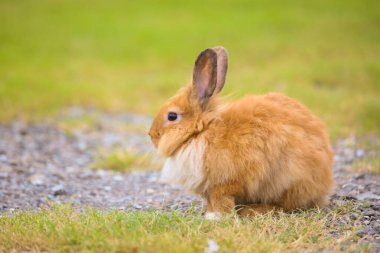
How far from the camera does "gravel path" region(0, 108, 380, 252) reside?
18.3 ft

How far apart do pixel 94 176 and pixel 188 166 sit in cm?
257

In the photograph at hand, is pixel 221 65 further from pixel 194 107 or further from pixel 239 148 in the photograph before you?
pixel 239 148

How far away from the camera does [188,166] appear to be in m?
5.02

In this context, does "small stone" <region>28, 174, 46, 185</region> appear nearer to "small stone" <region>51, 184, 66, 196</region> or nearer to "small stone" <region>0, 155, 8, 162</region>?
"small stone" <region>51, 184, 66, 196</region>

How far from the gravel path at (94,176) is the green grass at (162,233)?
1.42 ft

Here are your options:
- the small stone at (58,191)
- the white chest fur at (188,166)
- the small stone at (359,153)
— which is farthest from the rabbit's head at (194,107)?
the small stone at (359,153)

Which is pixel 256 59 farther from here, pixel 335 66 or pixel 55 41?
pixel 55 41

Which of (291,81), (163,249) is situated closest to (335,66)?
(291,81)

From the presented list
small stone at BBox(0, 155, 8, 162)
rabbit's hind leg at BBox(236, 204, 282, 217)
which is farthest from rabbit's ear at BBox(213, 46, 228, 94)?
small stone at BBox(0, 155, 8, 162)

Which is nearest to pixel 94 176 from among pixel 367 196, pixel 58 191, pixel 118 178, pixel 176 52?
pixel 118 178

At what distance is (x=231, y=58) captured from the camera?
55.4 feet

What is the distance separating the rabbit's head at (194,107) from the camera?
511cm

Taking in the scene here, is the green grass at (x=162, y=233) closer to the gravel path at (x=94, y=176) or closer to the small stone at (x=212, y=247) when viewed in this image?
the small stone at (x=212, y=247)

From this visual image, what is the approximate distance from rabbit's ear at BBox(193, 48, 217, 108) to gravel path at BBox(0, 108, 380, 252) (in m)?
1.18
